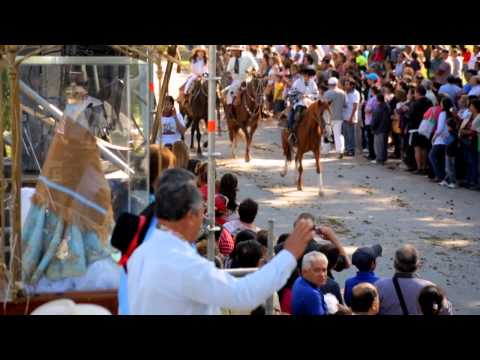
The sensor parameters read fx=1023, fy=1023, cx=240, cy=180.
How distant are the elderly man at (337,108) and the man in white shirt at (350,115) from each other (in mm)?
150

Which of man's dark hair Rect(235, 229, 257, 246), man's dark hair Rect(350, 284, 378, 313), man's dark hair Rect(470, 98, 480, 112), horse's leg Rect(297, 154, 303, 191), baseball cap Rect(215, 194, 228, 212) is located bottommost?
horse's leg Rect(297, 154, 303, 191)

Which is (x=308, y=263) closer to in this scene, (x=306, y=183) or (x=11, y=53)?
(x=11, y=53)

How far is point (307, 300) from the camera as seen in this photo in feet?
22.1

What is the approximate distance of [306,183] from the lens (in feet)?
62.1

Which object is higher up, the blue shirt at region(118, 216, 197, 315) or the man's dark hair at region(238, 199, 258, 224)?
the blue shirt at region(118, 216, 197, 315)

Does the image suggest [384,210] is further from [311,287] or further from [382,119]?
[311,287]

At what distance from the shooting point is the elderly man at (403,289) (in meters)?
7.33

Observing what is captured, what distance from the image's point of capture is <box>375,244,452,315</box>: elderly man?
733cm

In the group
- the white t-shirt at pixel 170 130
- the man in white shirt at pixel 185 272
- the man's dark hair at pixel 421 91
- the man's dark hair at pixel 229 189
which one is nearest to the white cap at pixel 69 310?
the man in white shirt at pixel 185 272

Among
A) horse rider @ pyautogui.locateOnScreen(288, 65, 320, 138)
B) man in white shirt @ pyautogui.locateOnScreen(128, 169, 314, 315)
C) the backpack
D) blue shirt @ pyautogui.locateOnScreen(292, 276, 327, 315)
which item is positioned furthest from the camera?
horse rider @ pyautogui.locateOnScreen(288, 65, 320, 138)

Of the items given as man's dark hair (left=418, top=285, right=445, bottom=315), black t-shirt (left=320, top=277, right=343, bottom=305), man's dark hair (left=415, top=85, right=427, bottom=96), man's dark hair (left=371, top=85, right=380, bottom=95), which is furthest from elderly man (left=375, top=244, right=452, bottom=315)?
man's dark hair (left=371, top=85, right=380, bottom=95)

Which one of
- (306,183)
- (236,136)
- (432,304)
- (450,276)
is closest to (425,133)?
Answer: (306,183)

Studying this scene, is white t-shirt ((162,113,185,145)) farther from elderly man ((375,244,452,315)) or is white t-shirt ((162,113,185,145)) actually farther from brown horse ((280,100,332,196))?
elderly man ((375,244,452,315))
